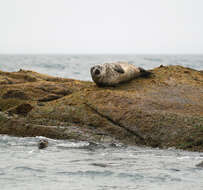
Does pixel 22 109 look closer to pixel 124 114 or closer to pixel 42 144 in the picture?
pixel 42 144

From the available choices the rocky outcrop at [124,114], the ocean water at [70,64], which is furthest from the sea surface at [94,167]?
the ocean water at [70,64]

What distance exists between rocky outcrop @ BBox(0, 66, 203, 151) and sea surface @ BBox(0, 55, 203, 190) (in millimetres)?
332

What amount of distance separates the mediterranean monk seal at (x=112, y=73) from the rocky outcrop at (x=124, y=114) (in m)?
0.19

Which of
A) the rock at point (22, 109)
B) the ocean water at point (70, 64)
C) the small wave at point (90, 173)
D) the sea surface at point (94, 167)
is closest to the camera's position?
the sea surface at point (94, 167)

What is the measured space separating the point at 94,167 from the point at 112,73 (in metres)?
3.93

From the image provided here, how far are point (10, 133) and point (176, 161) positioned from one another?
417 centimetres

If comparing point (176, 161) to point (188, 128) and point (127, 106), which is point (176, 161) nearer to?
point (188, 128)

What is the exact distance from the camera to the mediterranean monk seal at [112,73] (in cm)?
1014

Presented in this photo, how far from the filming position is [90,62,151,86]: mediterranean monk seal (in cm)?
1014

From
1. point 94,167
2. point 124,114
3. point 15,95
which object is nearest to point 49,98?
point 15,95

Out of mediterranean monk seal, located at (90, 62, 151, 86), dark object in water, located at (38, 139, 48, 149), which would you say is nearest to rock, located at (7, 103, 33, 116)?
dark object in water, located at (38, 139, 48, 149)

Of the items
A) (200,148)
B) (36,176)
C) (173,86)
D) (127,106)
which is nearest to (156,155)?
(200,148)

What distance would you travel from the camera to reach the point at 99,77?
10156mm

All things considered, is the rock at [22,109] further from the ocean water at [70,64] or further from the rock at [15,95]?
the ocean water at [70,64]
